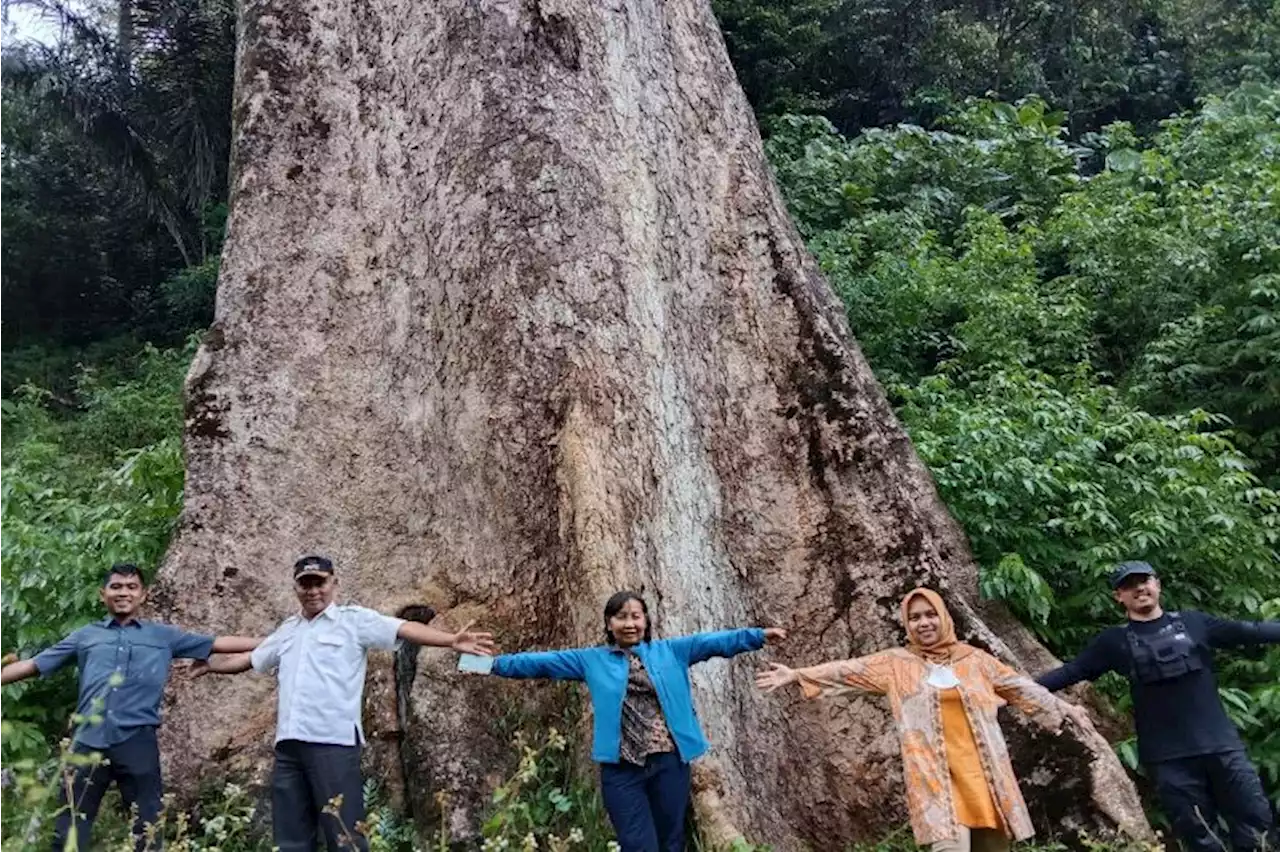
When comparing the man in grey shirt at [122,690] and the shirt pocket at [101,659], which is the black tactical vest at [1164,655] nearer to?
the man in grey shirt at [122,690]

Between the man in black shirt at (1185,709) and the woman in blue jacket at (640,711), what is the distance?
156 centimetres

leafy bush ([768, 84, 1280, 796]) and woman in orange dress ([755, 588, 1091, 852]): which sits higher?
leafy bush ([768, 84, 1280, 796])

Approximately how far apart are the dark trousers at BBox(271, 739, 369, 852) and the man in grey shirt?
1.57ft

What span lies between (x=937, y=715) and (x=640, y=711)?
3.65 ft

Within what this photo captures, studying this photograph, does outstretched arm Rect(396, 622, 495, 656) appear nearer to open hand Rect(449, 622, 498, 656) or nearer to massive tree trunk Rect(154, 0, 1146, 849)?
open hand Rect(449, 622, 498, 656)

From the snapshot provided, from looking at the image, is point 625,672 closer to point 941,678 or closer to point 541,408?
point 941,678

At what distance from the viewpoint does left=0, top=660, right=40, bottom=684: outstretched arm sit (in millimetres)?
4827

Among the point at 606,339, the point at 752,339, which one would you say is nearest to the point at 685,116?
the point at 752,339

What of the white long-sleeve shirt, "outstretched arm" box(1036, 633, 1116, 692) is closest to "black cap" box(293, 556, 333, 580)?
the white long-sleeve shirt

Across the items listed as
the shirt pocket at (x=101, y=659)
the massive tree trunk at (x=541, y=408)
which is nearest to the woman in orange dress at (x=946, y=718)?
the massive tree trunk at (x=541, y=408)

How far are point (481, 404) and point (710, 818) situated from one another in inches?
90.9

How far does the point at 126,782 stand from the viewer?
15.8 ft

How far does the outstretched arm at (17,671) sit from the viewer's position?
483 cm

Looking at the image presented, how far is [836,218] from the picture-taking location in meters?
14.1
